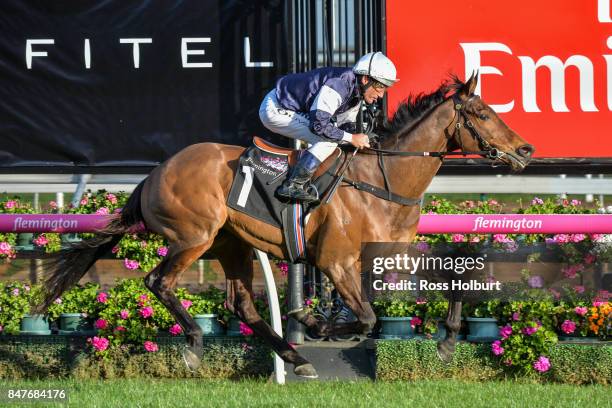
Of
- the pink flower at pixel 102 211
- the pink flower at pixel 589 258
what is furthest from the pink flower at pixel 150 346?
the pink flower at pixel 589 258

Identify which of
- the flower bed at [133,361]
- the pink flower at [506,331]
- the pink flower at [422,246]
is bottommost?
the flower bed at [133,361]

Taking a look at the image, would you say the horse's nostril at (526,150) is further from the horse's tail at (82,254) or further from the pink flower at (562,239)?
the horse's tail at (82,254)

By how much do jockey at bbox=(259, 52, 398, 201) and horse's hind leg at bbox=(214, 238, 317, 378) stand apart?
28.2 inches

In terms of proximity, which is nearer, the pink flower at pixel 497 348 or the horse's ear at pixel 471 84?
the horse's ear at pixel 471 84

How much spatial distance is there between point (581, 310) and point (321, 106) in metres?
2.07

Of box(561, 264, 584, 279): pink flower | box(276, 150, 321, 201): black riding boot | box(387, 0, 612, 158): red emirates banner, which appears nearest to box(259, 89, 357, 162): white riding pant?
box(276, 150, 321, 201): black riding boot

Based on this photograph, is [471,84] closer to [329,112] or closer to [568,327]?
[329,112]

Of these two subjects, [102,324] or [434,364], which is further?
[102,324]

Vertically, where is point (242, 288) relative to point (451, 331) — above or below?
above

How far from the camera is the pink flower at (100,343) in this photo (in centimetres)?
636

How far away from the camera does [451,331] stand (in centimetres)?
586

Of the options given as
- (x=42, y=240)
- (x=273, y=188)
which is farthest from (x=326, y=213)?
(x=42, y=240)

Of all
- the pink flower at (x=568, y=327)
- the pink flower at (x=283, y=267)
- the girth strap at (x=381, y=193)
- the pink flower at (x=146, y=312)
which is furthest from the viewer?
the pink flower at (x=283, y=267)

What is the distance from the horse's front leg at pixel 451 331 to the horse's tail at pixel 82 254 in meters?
1.89
